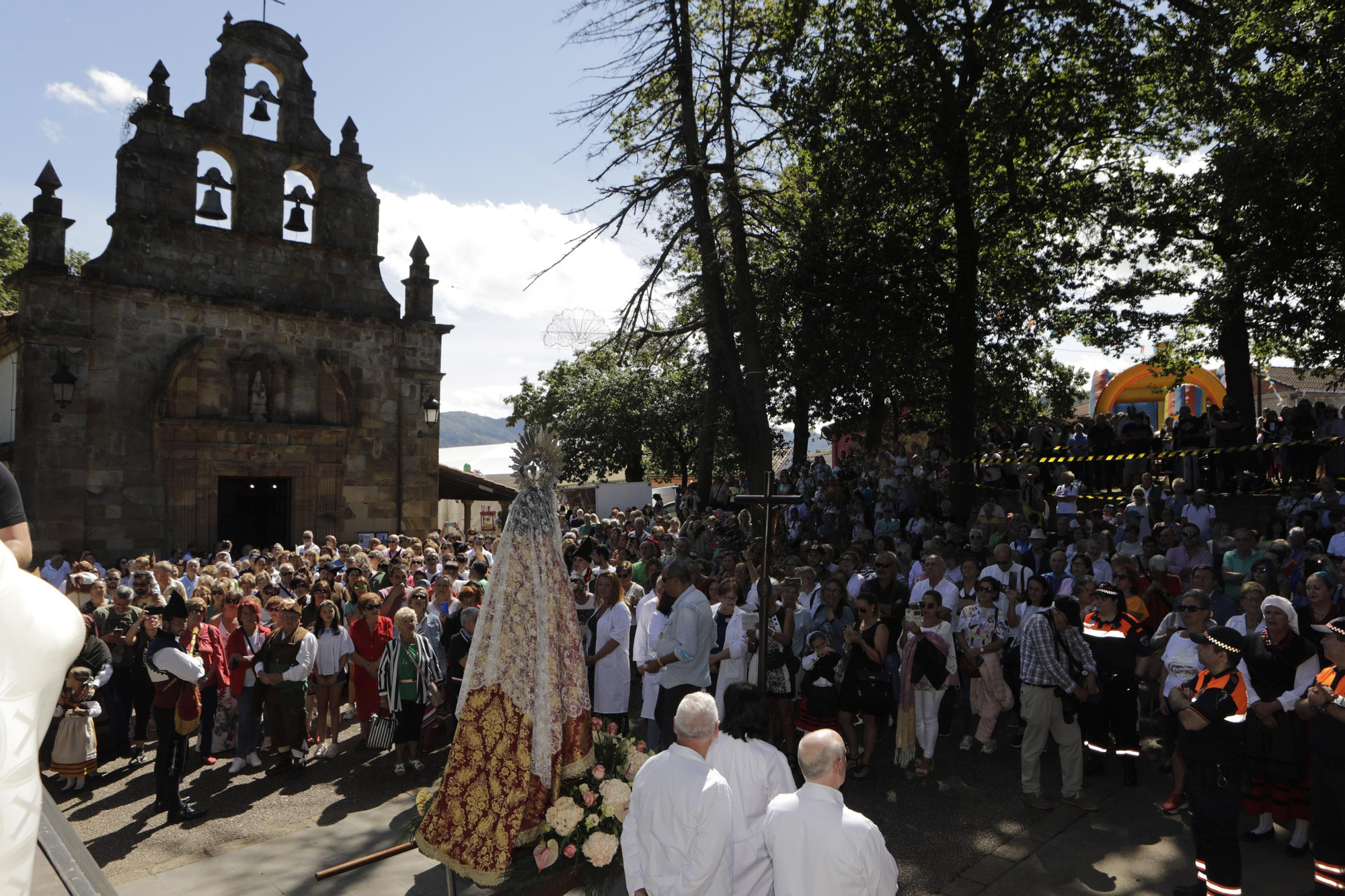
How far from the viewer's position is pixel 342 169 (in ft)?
67.7

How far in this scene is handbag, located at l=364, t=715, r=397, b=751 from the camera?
8594 millimetres

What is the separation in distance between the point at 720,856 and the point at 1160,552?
878cm

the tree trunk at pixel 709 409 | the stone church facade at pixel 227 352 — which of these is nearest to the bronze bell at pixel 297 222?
the stone church facade at pixel 227 352

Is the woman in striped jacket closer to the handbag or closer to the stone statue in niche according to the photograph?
the handbag

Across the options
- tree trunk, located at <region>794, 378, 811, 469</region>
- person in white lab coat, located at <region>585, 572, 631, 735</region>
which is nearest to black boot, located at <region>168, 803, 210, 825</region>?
person in white lab coat, located at <region>585, 572, 631, 735</region>

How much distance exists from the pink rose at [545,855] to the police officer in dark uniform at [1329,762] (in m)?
4.62

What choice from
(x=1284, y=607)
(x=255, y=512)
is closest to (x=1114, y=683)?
(x=1284, y=607)

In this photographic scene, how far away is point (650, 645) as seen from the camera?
8625mm

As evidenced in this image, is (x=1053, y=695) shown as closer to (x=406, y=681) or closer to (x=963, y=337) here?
(x=406, y=681)

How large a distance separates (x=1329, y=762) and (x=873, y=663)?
3377 millimetres

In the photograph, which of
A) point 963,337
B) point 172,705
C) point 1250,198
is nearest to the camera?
point 172,705

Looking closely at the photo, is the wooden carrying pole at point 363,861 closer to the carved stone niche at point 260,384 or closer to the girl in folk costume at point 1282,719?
the girl in folk costume at point 1282,719

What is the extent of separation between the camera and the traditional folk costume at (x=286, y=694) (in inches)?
332

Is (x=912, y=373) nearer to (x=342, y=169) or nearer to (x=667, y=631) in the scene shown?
(x=667, y=631)
